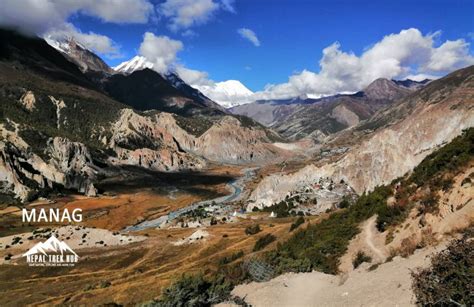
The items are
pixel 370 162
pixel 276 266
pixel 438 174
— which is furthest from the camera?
pixel 370 162

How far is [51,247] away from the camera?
3398 inches

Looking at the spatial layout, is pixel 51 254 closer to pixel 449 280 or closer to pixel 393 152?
pixel 449 280

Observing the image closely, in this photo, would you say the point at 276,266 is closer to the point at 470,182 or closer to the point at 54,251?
the point at 470,182

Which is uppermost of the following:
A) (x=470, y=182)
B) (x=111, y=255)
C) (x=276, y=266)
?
(x=470, y=182)

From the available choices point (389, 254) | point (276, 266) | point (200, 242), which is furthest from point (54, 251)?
point (389, 254)

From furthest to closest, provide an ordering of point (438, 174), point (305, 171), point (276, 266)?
point (305, 171)
point (438, 174)
point (276, 266)

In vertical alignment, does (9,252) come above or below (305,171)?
below

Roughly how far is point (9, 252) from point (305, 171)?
3587 inches

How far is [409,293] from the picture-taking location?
20.4 meters

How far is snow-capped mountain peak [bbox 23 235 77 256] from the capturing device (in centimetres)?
8371

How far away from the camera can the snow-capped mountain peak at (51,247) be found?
8371 centimetres

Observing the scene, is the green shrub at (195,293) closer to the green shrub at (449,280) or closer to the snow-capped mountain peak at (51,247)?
the green shrub at (449,280)

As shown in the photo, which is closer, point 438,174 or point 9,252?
point 438,174

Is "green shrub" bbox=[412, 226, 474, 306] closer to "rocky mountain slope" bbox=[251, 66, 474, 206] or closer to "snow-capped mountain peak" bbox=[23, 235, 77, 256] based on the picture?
"snow-capped mountain peak" bbox=[23, 235, 77, 256]
